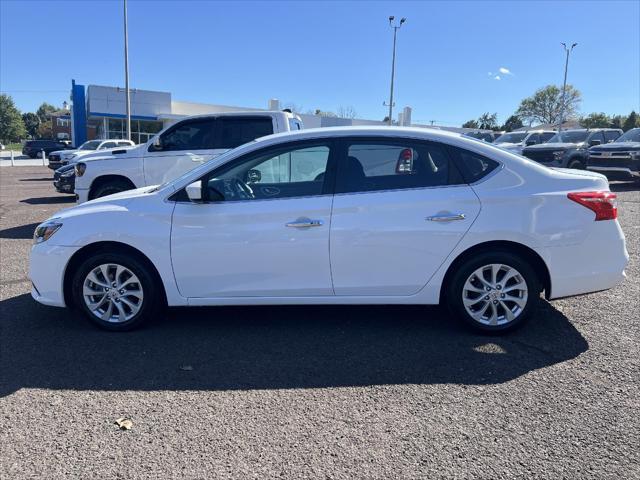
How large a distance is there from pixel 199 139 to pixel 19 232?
12.5 feet

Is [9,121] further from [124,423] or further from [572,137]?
[124,423]

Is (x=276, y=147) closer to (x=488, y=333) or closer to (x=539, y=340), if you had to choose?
(x=488, y=333)

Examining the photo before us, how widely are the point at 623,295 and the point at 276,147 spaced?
13.3 ft

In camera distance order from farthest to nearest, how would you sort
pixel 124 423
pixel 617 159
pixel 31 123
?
pixel 31 123 < pixel 617 159 < pixel 124 423

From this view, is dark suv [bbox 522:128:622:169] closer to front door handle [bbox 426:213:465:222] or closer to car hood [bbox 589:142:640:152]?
car hood [bbox 589:142:640:152]

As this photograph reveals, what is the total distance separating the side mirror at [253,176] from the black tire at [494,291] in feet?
6.15

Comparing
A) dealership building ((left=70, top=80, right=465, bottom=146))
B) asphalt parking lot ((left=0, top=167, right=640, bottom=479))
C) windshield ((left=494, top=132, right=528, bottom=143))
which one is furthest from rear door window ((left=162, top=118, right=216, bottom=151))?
dealership building ((left=70, top=80, right=465, bottom=146))

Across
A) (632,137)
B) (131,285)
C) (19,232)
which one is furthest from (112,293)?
(632,137)

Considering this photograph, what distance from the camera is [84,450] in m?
2.88

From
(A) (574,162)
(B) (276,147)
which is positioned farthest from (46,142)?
(B) (276,147)

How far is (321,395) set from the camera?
347 cm

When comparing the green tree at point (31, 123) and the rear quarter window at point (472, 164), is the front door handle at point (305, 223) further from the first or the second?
the green tree at point (31, 123)

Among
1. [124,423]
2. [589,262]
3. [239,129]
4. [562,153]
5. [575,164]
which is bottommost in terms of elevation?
[124,423]

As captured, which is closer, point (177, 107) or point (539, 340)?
point (539, 340)
